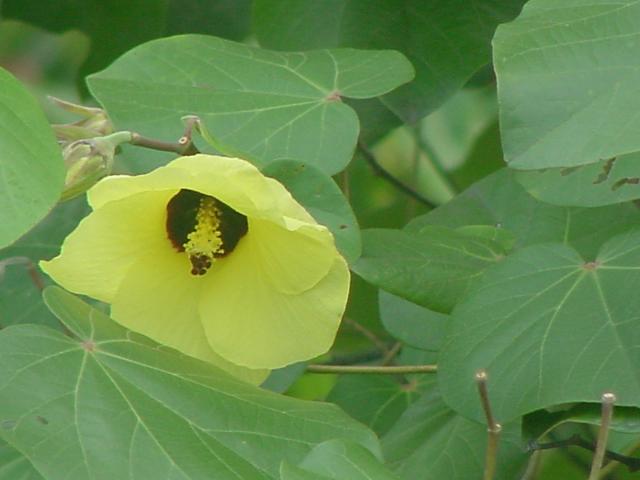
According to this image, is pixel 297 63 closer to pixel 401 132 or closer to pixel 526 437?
pixel 526 437

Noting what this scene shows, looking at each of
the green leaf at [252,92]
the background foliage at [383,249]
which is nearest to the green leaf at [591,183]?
the background foliage at [383,249]

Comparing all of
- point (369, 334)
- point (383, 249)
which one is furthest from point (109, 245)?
point (369, 334)

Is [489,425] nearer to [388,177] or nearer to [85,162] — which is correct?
[85,162]

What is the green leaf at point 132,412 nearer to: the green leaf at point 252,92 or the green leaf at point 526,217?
the green leaf at point 252,92

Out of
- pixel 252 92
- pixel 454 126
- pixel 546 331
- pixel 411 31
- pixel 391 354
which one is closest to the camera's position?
pixel 546 331

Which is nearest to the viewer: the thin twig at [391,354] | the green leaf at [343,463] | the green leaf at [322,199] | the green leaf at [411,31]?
the green leaf at [343,463]

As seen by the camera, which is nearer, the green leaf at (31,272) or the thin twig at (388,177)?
the green leaf at (31,272)

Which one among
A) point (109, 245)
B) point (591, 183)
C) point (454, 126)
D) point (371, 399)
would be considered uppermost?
point (591, 183)

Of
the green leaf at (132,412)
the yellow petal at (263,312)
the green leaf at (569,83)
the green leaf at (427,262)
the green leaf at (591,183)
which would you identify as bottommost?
the green leaf at (132,412)
